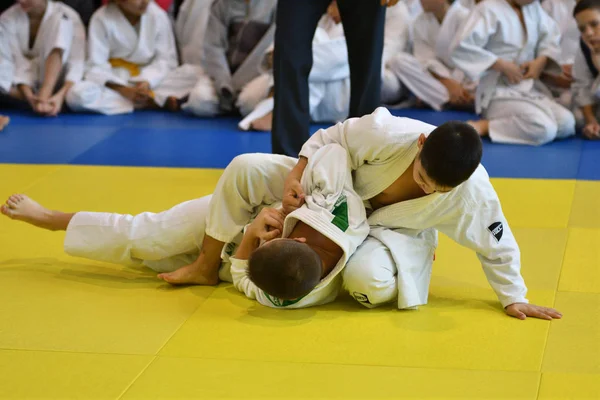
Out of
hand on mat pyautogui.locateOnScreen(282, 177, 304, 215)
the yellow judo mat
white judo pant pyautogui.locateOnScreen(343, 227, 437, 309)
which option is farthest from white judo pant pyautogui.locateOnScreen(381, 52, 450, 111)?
hand on mat pyautogui.locateOnScreen(282, 177, 304, 215)

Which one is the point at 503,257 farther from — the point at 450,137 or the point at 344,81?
the point at 344,81

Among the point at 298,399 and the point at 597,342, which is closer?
the point at 298,399

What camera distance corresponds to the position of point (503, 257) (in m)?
2.93

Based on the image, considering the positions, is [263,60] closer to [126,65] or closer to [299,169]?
[126,65]

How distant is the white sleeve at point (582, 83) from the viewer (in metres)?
5.67

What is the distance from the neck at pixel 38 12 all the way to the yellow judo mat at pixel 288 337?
3295 mm

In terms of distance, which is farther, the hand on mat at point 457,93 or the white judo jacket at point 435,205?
the hand on mat at point 457,93

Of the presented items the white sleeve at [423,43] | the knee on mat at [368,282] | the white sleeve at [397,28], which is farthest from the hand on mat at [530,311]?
the white sleeve at [397,28]

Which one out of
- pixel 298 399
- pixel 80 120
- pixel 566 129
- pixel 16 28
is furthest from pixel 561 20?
pixel 298 399

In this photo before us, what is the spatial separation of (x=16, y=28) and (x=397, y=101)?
2.95m

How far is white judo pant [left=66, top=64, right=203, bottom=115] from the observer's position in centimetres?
637

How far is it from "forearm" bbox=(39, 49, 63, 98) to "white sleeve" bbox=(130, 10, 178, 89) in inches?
21.9

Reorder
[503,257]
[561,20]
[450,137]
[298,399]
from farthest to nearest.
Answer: [561,20] < [503,257] < [450,137] < [298,399]

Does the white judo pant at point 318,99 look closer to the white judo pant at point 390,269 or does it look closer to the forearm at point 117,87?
the forearm at point 117,87
